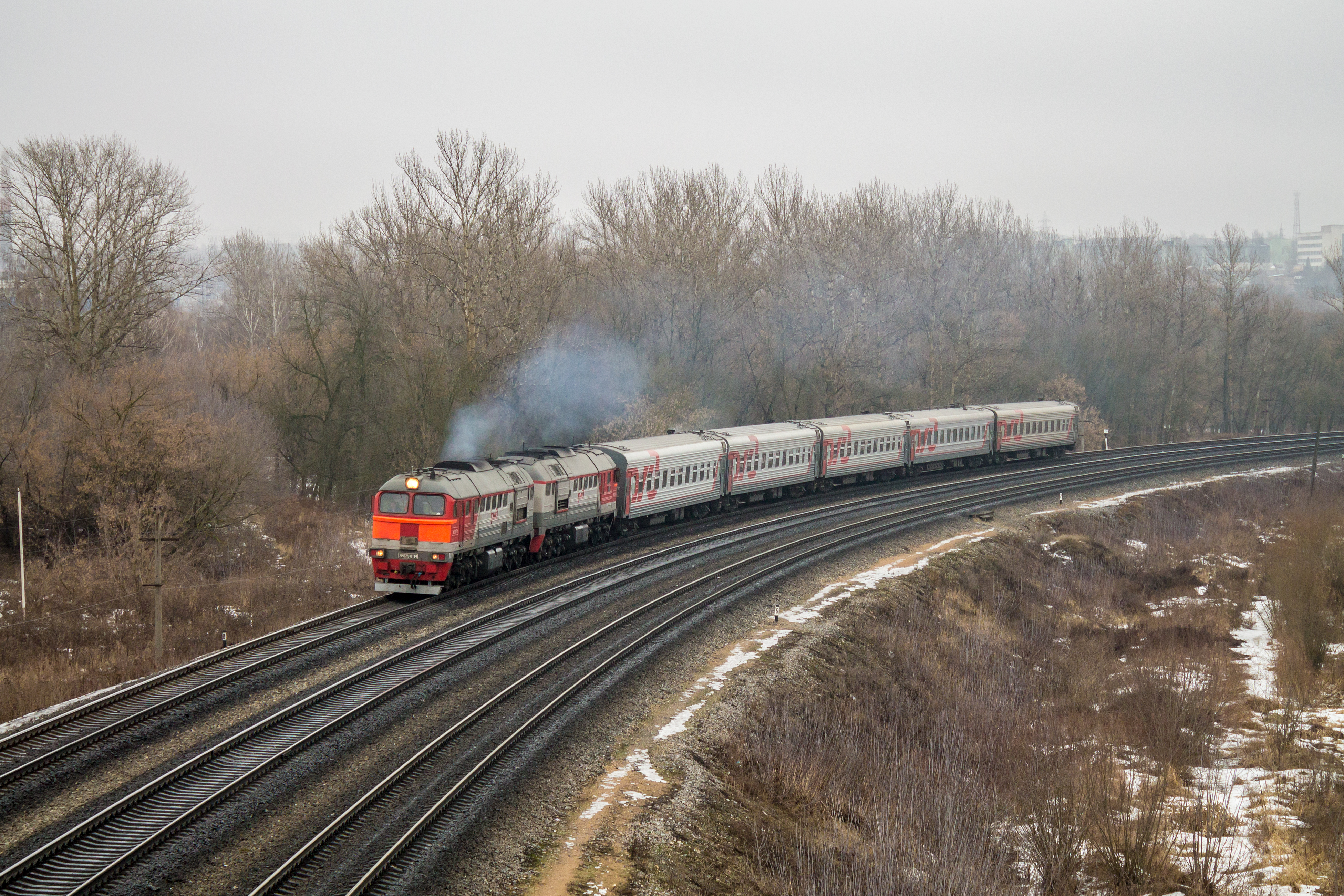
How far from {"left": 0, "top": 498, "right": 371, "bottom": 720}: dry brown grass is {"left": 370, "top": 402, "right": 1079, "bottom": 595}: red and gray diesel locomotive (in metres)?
2.87

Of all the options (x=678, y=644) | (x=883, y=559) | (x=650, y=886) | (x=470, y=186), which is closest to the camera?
(x=650, y=886)

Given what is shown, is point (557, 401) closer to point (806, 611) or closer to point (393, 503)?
point (393, 503)

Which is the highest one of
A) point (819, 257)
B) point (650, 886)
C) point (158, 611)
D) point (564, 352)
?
point (819, 257)

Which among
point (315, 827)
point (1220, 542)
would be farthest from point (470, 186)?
point (315, 827)

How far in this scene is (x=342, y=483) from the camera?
44000 mm

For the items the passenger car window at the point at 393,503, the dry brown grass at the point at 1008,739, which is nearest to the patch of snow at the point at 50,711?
the passenger car window at the point at 393,503

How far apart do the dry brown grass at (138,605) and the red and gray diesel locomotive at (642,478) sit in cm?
287

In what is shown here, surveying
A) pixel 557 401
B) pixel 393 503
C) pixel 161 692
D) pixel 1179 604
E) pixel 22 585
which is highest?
pixel 557 401

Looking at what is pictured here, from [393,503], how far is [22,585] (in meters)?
9.79

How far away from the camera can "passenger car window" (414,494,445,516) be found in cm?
2314

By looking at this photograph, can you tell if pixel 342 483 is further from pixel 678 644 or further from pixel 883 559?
pixel 678 644

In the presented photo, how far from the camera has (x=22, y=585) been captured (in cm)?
2470

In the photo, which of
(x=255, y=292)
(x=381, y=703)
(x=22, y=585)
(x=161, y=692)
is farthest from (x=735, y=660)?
(x=255, y=292)

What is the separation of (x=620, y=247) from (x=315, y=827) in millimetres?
50594
